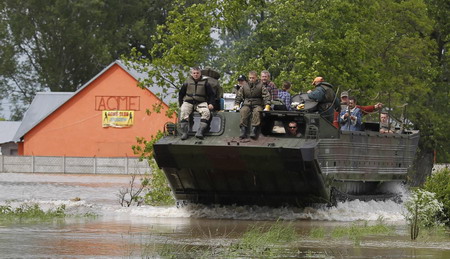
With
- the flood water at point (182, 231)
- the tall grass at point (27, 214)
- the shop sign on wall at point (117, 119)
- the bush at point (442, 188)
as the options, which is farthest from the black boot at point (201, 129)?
the shop sign on wall at point (117, 119)

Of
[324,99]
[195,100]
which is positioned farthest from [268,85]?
[195,100]

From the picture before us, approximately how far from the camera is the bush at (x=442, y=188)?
20672 millimetres

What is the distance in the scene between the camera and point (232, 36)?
3672cm

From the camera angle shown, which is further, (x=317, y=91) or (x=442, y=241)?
(x=317, y=91)

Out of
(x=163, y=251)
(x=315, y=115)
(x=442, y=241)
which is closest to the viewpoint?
(x=163, y=251)

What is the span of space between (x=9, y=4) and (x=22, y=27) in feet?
6.95

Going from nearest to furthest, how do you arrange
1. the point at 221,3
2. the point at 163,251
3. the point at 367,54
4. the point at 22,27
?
the point at 163,251, the point at 221,3, the point at 367,54, the point at 22,27

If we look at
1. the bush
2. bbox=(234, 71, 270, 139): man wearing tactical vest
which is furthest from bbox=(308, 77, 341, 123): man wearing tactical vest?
the bush

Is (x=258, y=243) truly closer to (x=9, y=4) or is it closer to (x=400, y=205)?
(x=400, y=205)

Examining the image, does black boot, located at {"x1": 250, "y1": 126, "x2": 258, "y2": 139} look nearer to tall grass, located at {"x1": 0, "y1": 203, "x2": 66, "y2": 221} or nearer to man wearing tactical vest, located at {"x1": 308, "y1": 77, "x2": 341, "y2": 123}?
man wearing tactical vest, located at {"x1": 308, "y1": 77, "x2": 341, "y2": 123}

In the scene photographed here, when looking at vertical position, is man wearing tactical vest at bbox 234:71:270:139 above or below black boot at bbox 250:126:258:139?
above

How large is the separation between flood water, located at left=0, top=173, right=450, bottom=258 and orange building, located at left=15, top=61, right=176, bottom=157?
34066 mm

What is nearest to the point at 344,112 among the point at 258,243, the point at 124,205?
the point at 124,205

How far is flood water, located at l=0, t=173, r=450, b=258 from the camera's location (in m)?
15.5
